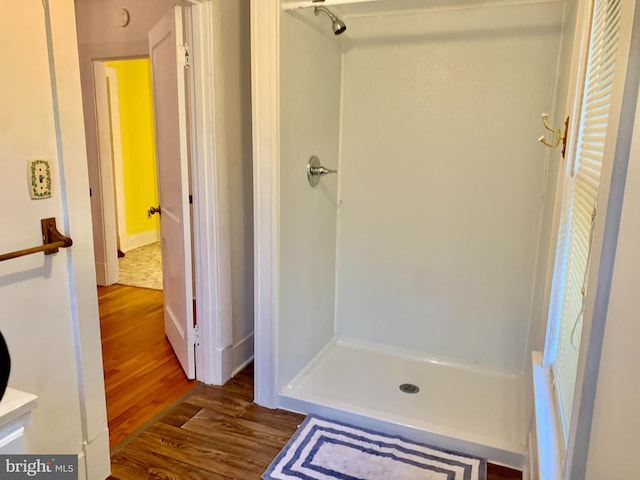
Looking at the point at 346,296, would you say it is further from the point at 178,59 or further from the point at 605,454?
the point at 605,454

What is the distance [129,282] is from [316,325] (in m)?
2.25

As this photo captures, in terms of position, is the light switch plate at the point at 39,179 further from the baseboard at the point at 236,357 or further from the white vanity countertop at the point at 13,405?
the baseboard at the point at 236,357

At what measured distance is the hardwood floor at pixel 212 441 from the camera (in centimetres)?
189

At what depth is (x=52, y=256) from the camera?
5.08 feet

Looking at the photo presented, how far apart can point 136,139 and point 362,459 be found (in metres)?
4.68

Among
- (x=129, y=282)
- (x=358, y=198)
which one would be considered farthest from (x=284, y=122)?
(x=129, y=282)

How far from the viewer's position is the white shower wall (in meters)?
2.46

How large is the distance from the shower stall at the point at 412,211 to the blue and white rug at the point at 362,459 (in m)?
0.08

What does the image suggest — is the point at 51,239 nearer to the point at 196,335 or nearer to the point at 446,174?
the point at 196,335

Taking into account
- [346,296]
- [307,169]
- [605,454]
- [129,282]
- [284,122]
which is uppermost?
[284,122]

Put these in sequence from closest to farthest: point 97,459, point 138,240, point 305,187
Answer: point 97,459 < point 305,187 < point 138,240

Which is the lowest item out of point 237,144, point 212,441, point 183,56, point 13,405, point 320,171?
point 212,441

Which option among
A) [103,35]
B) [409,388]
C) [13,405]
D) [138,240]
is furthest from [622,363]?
[138,240]

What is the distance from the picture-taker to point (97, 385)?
1772mm
